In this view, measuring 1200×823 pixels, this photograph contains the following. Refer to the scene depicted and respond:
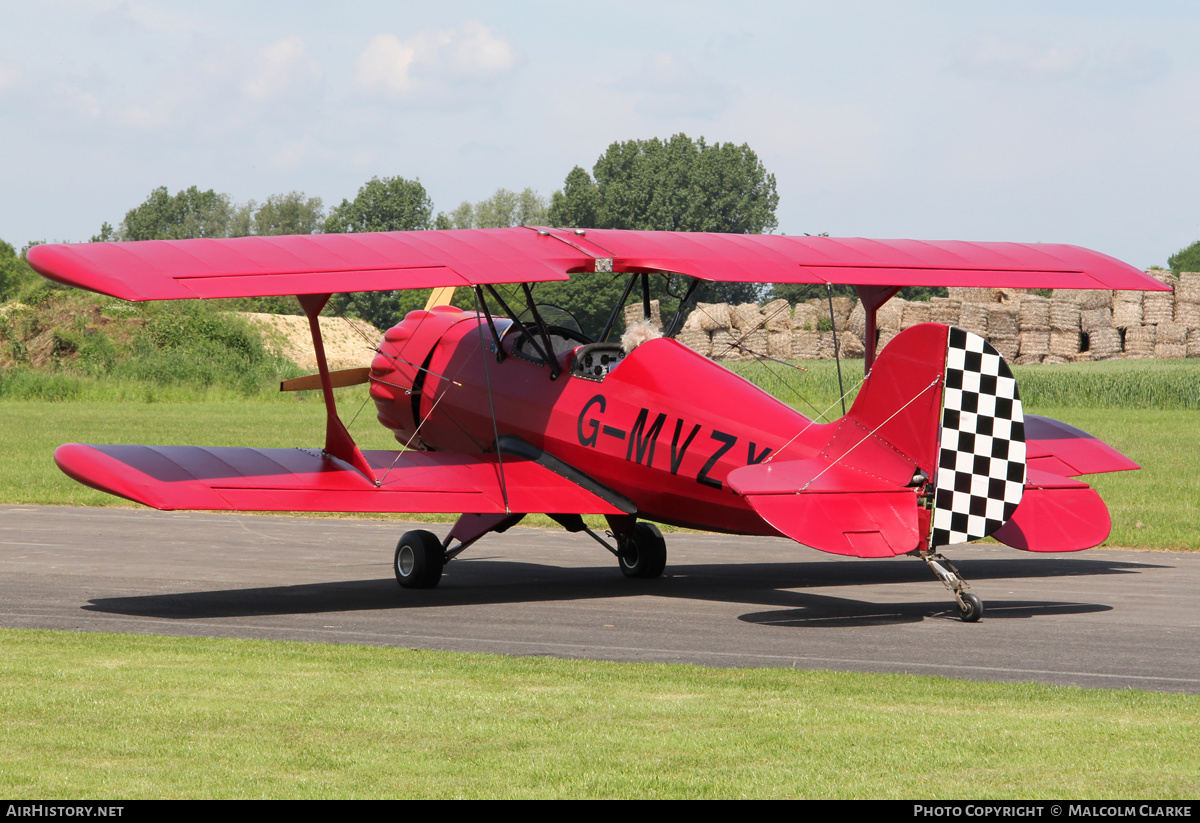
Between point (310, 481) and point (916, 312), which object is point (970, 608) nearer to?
point (310, 481)

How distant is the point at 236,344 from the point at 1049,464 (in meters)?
45.8

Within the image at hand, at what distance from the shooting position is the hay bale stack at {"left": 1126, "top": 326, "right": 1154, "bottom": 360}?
50750 mm

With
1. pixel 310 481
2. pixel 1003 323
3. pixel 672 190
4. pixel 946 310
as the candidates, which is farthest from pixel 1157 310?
pixel 672 190

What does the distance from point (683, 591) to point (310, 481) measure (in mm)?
3445

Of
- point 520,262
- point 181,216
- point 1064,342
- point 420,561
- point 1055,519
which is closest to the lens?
point 1055,519

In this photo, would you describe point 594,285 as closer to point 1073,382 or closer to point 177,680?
point 1073,382

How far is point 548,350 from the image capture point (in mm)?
12484

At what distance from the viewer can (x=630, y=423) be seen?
11.7m

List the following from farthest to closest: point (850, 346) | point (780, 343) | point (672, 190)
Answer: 1. point (672, 190)
2. point (850, 346)
3. point (780, 343)

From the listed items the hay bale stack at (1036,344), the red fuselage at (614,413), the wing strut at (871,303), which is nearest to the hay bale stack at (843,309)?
the hay bale stack at (1036,344)

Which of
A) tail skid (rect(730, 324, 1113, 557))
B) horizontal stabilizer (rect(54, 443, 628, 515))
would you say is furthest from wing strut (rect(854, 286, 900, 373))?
tail skid (rect(730, 324, 1113, 557))

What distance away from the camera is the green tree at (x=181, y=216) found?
149 m

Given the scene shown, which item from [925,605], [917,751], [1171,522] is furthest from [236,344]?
[917,751]

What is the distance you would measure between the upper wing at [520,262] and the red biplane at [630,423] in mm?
28
